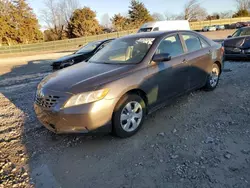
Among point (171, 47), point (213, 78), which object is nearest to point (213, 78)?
point (213, 78)

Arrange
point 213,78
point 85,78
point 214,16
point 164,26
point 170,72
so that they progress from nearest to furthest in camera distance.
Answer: point 85,78, point 170,72, point 213,78, point 164,26, point 214,16

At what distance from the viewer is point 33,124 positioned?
415cm

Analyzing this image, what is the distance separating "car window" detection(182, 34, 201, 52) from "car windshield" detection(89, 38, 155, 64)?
3.16 feet

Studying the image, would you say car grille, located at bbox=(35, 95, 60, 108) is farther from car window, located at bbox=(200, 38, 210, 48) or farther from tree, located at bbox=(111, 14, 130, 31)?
tree, located at bbox=(111, 14, 130, 31)

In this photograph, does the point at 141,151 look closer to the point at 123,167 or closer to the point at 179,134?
the point at 123,167

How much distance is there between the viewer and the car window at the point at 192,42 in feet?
14.8

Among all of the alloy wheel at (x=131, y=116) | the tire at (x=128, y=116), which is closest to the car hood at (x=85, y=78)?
the tire at (x=128, y=116)

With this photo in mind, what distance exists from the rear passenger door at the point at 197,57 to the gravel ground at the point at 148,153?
0.60m

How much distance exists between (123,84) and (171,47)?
59.7 inches

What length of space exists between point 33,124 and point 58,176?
1813 millimetres

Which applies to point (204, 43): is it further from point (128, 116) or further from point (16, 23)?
point (16, 23)

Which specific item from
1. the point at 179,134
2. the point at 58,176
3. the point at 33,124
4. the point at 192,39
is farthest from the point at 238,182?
the point at 33,124

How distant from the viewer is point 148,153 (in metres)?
3.00

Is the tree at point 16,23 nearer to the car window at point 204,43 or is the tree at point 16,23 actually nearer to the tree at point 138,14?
the tree at point 138,14
